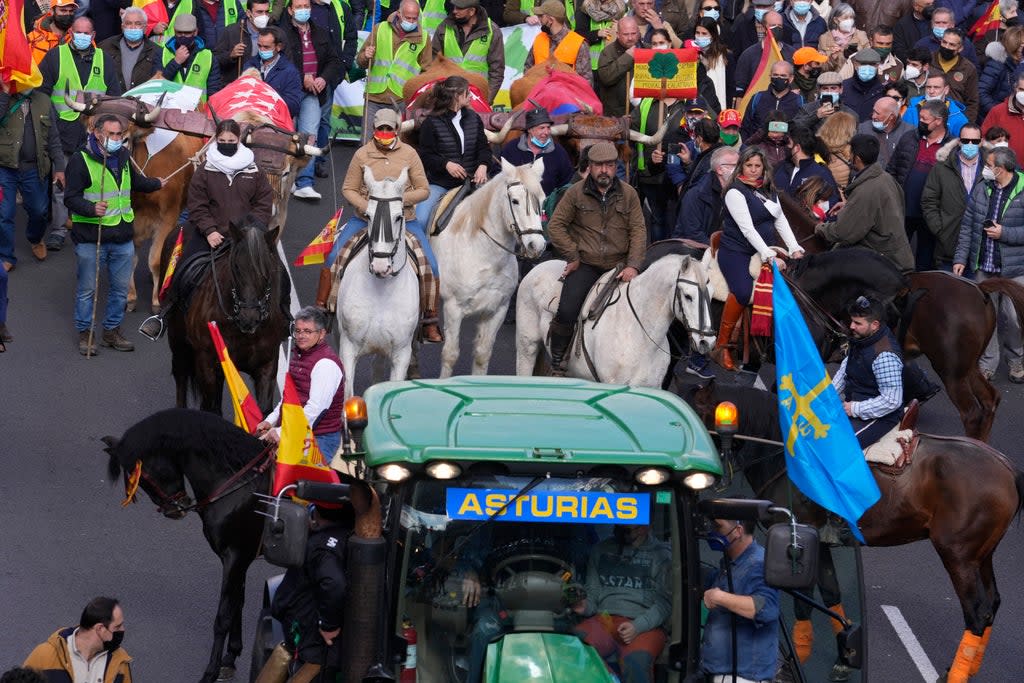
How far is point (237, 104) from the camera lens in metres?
19.9

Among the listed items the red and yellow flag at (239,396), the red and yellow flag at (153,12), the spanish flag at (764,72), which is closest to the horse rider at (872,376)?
the red and yellow flag at (239,396)

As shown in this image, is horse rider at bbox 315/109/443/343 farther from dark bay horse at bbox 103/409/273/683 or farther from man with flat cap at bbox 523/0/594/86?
man with flat cap at bbox 523/0/594/86

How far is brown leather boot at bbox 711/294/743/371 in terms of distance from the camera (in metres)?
16.5

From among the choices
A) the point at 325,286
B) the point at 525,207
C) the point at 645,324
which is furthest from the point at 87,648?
the point at 525,207

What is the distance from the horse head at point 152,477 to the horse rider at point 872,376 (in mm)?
4599

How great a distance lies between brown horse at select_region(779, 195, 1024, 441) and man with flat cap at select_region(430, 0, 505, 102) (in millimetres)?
6819

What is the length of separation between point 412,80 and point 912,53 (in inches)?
248

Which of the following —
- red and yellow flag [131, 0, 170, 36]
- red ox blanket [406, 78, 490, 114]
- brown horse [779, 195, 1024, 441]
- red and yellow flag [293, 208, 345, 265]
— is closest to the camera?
red and yellow flag [293, 208, 345, 265]

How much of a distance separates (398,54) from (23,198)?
494cm

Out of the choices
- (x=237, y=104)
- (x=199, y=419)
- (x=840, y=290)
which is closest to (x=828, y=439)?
(x=199, y=419)

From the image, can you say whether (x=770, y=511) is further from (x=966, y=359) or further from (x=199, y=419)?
(x=966, y=359)

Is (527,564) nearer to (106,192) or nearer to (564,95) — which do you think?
(106,192)

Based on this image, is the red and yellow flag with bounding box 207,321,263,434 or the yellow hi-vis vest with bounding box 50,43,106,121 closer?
the red and yellow flag with bounding box 207,321,263,434

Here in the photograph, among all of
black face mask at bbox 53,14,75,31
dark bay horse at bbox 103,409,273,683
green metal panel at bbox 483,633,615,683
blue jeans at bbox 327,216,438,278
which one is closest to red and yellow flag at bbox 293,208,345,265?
blue jeans at bbox 327,216,438,278
